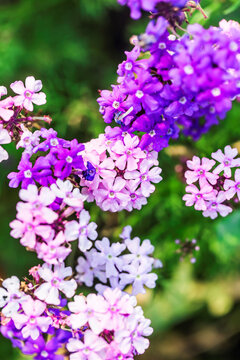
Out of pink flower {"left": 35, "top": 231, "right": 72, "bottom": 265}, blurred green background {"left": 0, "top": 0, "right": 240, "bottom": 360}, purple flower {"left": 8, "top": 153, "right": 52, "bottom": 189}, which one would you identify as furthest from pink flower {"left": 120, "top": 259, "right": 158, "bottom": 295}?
blurred green background {"left": 0, "top": 0, "right": 240, "bottom": 360}

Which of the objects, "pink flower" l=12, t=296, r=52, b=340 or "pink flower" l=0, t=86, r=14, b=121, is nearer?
"pink flower" l=12, t=296, r=52, b=340

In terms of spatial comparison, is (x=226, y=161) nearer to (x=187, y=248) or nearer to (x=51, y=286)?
(x=187, y=248)

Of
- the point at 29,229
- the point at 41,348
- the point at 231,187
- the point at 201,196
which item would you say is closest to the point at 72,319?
the point at 41,348

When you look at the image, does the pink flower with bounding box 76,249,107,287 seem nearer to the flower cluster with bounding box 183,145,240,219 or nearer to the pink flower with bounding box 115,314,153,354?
the pink flower with bounding box 115,314,153,354

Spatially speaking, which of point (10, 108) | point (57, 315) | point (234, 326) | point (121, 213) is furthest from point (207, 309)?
point (10, 108)

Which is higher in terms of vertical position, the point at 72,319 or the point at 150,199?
the point at 150,199

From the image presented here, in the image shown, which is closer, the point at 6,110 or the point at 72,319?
the point at 72,319
